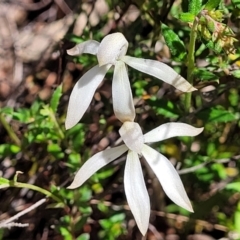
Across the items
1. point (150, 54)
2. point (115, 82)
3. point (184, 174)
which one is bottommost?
point (184, 174)

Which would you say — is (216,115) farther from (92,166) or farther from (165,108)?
(92,166)

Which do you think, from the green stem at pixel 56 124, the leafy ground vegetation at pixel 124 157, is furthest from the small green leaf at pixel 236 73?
the green stem at pixel 56 124

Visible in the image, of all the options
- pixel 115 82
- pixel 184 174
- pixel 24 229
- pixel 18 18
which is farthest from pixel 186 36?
pixel 18 18

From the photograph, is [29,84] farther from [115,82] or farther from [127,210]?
[115,82]

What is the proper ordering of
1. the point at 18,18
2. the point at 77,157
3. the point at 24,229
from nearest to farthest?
the point at 77,157 → the point at 24,229 → the point at 18,18

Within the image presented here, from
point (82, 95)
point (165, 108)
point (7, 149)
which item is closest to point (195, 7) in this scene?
point (82, 95)

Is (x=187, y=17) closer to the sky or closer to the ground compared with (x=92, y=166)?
closer to the sky

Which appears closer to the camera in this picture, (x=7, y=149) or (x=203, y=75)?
(x=203, y=75)

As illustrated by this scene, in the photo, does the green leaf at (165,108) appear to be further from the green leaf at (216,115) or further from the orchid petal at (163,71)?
the orchid petal at (163,71)
